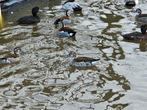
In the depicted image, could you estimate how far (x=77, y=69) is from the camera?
53.5 ft

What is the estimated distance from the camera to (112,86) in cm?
1491

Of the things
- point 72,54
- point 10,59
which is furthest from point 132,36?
point 10,59

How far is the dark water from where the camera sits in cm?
1397

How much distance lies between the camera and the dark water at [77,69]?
550 inches

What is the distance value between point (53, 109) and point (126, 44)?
20.5 feet

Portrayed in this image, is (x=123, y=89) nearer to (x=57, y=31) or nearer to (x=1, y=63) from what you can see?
(x=1, y=63)

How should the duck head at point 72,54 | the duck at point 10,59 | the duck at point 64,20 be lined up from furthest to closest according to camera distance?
the duck at point 64,20 < the duck head at point 72,54 < the duck at point 10,59

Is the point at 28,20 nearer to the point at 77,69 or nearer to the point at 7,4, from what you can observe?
the point at 7,4

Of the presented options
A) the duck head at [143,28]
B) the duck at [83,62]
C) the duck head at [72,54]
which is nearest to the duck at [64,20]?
the duck head at [143,28]

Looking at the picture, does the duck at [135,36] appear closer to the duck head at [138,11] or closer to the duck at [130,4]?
the duck head at [138,11]

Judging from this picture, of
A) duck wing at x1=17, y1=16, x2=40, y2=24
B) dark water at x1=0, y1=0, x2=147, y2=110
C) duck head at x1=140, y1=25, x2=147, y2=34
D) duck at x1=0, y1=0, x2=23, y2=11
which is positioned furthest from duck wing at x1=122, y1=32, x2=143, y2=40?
duck at x1=0, y1=0, x2=23, y2=11

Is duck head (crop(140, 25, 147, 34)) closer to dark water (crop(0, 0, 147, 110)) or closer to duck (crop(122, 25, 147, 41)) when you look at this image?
duck (crop(122, 25, 147, 41))

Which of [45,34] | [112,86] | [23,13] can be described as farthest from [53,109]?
[23,13]

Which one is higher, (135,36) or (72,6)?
(72,6)
